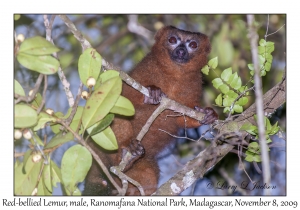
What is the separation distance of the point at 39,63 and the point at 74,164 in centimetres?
84

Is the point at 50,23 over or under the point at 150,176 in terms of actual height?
over

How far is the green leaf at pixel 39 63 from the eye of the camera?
3.71 m

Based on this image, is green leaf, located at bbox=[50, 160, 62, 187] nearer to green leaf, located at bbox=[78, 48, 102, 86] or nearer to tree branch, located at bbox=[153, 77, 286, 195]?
green leaf, located at bbox=[78, 48, 102, 86]

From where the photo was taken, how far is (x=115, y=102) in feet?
12.5

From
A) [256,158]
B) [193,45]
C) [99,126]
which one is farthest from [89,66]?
[193,45]

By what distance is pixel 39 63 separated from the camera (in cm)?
373

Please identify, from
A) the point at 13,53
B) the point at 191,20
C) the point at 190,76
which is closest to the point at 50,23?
the point at 13,53

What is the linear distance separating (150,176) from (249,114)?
5.28 feet

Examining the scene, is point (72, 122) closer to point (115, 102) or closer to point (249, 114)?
point (115, 102)

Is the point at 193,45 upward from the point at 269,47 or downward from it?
upward

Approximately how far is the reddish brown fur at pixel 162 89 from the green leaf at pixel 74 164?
6.46 ft

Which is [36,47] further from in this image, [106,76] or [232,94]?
[232,94]

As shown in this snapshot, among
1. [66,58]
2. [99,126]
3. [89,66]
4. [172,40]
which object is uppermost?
[172,40]
